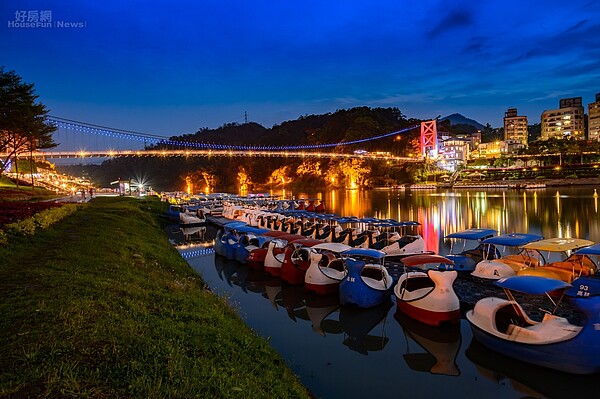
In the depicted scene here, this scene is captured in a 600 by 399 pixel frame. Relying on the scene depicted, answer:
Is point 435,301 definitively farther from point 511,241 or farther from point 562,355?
point 511,241

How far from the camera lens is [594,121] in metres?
118

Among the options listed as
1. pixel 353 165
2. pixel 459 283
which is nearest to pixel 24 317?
pixel 459 283

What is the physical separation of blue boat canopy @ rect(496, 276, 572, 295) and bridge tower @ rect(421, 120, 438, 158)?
112 metres

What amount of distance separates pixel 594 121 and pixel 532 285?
463ft

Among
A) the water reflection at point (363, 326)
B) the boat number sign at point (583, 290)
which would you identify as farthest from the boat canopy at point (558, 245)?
the water reflection at point (363, 326)

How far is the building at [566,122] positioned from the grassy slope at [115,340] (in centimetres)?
14237

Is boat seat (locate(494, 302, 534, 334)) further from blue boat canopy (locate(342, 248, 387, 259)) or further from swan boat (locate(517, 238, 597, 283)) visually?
blue boat canopy (locate(342, 248, 387, 259))

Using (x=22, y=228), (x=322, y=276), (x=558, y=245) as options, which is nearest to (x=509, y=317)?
(x=558, y=245)

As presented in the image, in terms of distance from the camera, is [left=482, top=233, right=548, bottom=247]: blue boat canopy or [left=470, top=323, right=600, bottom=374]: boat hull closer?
[left=470, top=323, right=600, bottom=374]: boat hull

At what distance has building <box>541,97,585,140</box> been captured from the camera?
12331 cm

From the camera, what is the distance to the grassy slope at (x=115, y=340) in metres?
4.62

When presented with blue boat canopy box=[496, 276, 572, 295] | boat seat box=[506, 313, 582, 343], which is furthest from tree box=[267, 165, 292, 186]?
boat seat box=[506, 313, 582, 343]

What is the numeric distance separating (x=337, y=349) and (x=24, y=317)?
275 inches

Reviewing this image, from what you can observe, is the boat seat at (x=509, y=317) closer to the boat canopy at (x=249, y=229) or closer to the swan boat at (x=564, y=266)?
the swan boat at (x=564, y=266)
